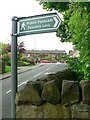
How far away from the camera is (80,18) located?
17.7 ft

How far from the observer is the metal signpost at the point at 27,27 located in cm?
440

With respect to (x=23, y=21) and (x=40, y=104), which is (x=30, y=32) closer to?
(x=23, y=21)

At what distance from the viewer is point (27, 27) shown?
4547 millimetres

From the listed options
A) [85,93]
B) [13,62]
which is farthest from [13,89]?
[85,93]

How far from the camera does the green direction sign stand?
14.4ft

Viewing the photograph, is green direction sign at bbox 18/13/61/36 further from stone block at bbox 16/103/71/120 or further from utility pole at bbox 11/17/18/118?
stone block at bbox 16/103/71/120

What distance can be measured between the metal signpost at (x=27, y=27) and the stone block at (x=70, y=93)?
1.28 meters

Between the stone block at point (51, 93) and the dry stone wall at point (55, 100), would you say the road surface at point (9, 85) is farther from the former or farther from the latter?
the stone block at point (51, 93)

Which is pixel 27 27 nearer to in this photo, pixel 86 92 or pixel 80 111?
pixel 86 92

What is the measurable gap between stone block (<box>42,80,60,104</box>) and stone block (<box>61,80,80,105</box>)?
0.10 meters

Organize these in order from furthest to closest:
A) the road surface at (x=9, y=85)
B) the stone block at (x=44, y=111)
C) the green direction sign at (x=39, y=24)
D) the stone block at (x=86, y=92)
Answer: the road surface at (x=9, y=85), the stone block at (x=44, y=111), the stone block at (x=86, y=92), the green direction sign at (x=39, y=24)

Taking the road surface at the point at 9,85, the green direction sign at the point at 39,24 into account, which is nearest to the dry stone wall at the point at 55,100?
the green direction sign at the point at 39,24

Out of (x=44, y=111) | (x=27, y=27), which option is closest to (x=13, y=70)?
(x=27, y=27)

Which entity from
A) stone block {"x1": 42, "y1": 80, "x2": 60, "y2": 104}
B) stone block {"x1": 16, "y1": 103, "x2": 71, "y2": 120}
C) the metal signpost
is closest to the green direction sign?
the metal signpost
